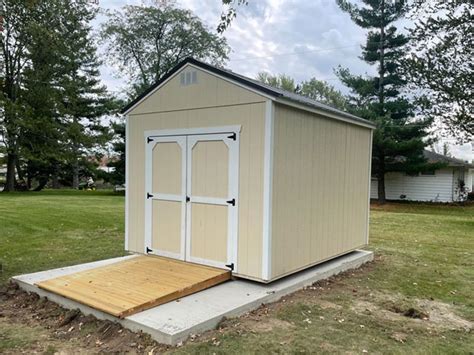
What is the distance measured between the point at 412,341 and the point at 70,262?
4455 millimetres

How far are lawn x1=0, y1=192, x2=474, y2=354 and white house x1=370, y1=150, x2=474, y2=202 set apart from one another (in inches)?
528

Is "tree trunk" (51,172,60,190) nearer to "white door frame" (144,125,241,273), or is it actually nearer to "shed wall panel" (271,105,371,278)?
"white door frame" (144,125,241,273)

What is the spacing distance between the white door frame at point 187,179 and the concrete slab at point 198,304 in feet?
1.41

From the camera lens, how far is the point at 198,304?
3729mm

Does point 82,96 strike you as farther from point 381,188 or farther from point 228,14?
point 228,14

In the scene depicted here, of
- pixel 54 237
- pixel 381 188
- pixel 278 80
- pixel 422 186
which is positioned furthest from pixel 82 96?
pixel 422 186

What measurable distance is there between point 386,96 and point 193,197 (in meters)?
17.1

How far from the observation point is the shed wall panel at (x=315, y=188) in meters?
4.39

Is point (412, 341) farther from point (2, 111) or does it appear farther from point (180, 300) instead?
point (2, 111)

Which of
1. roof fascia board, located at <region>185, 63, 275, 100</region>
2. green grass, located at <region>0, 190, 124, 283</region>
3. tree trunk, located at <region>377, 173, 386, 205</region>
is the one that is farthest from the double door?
tree trunk, located at <region>377, 173, 386, 205</region>

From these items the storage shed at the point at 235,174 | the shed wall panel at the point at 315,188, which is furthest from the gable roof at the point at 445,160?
the storage shed at the point at 235,174

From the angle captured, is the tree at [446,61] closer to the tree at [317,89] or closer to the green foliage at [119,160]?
the green foliage at [119,160]

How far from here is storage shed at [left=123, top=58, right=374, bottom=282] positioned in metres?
4.30

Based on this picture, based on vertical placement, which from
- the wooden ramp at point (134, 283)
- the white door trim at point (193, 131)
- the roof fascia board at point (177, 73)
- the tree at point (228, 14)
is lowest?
the wooden ramp at point (134, 283)
